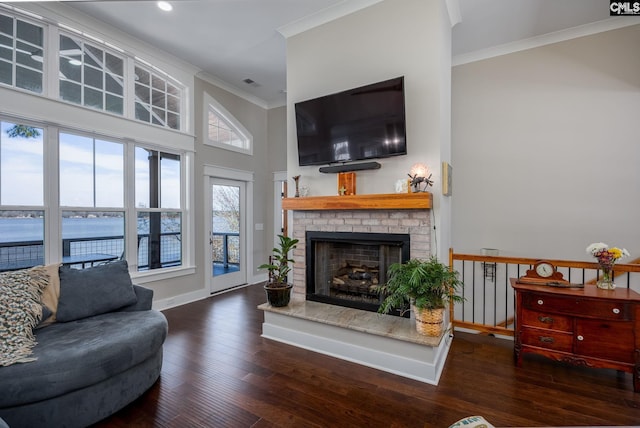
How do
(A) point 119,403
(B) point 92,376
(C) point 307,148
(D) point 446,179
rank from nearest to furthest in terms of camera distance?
1. (B) point 92,376
2. (A) point 119,403
3. (D) point 446,179
4. (C) point 307,148

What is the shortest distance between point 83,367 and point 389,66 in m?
3.47

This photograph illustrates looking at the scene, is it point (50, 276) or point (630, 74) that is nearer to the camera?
point (50, 276)

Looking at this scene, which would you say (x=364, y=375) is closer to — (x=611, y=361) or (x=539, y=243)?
(x=611, y=361)

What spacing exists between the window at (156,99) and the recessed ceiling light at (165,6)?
112cm

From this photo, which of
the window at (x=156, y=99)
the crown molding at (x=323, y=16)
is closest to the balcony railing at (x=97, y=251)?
the window at (x=156, y=99)

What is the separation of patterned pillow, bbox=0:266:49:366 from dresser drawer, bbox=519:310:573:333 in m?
3.67

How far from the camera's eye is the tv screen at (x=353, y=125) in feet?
9.59

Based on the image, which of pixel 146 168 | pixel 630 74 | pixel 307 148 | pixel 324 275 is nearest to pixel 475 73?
pixel 630 74

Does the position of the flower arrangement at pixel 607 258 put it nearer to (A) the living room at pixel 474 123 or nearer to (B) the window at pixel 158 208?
(A) the living room at pixel 474 123

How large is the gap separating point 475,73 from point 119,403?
205 inches

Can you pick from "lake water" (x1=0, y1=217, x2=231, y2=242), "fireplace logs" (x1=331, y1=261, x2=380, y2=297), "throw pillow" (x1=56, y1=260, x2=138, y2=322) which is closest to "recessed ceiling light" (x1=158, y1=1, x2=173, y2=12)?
"lake water" (x1=0, y1=217, x2=231, y2=242)

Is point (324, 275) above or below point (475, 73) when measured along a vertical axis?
below

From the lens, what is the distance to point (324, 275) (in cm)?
355

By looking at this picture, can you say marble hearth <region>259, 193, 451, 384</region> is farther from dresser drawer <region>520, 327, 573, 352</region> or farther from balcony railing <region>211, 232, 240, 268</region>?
balcony railing <region>211, 232, 240, 268</region>
